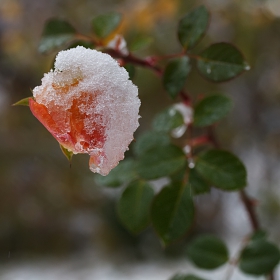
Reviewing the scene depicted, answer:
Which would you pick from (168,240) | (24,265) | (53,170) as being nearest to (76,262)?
(24,265)

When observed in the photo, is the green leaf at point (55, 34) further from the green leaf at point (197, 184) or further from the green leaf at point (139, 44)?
the green leaf at point (197, 184)

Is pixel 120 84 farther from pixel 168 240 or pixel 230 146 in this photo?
pixel 230 146

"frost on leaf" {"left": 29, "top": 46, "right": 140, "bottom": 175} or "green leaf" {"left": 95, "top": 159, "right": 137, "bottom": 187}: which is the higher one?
"frost on leaf" {"left": 29, "top": 46, "right": 140, "bottom": 175}

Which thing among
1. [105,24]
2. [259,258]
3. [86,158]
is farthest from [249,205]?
[86,158]

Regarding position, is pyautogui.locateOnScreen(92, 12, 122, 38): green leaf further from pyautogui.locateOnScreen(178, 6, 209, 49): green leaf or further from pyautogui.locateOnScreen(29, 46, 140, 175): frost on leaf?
pyautogui.locateOnScreen(29, 46, 140, 175): frost on leaf

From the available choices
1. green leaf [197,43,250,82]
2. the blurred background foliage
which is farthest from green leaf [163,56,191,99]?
the blurred background foliage

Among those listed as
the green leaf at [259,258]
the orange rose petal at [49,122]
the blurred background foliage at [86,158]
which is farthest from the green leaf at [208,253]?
the blurred background foliage at [86,158]
